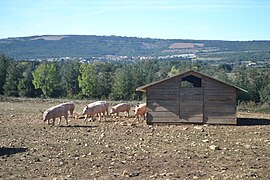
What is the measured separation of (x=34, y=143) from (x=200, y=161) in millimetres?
7446

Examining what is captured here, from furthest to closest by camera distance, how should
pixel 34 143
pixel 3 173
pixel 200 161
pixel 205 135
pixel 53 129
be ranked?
pixel 53 129, pixel 205 135, pixel 34 143, pixel 200 161, pixel 3 173

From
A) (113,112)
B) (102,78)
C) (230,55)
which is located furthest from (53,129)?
(230,55)

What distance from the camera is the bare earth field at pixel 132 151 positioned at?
13.7 metres

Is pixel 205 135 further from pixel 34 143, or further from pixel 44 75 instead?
pixel 44 75

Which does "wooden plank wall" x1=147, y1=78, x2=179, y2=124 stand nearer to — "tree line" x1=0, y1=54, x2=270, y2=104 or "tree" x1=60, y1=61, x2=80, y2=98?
"tree line" x1=0, y1=54, x2=270, y2=104

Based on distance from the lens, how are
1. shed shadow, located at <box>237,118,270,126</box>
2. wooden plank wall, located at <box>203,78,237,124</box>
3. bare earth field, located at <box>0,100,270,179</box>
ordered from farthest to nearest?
shed shadow, located at <box>237,118,270,126</box>
wooden plank wall, located at <box>203,78,237,124</box>
bare earth field, located at <box>0,100,270,179</box>

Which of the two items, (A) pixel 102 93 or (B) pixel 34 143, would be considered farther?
(A) pixel 102 93

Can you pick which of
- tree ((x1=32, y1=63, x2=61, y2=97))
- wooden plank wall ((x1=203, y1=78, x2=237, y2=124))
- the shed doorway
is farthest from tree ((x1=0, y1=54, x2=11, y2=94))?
wooden plank wall ((x1=203, y1=78, x2=237, y2=124))

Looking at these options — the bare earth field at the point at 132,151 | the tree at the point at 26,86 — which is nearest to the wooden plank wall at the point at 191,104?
the bare earth field at the point at 132,151

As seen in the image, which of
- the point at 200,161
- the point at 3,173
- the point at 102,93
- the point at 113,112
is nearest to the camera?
the point at 3,173

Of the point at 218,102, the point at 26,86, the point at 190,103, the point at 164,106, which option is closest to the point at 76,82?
the point at 26,86

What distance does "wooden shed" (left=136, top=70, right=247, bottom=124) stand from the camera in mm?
25234

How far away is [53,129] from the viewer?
2320 cm

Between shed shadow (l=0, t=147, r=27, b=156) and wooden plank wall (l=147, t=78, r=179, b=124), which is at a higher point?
wooden plank wall (l=147, t=78, r=179, b=124)
